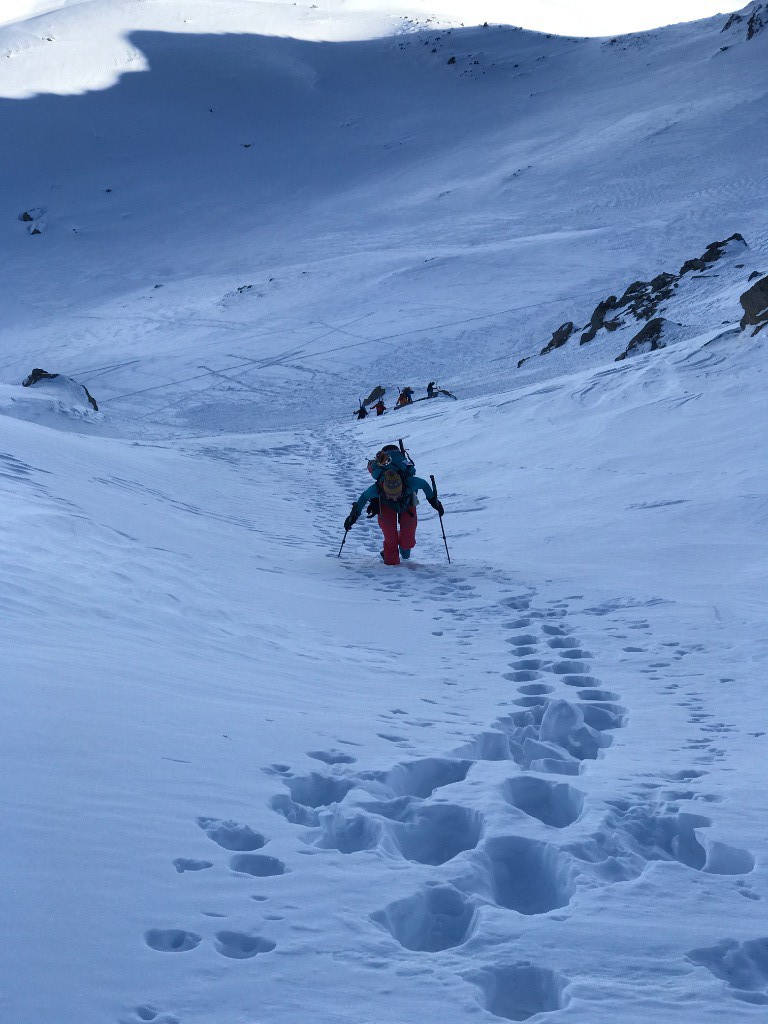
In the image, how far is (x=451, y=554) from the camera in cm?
821

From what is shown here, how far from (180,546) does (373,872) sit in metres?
5.12

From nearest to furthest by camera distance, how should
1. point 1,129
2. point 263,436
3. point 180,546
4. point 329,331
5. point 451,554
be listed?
point 180,546, point 451,554, point 263,436, point 329,331, point 1,129

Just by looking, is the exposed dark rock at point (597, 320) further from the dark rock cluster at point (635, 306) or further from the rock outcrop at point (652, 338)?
the rock outcrop at point (652, 338)

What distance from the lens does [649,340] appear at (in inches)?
653

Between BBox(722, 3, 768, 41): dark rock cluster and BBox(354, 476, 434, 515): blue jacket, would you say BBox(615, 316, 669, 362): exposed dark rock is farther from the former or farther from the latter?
BBox(722, 3, 768, 41): dark rock cluster

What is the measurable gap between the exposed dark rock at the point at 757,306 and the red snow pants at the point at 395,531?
6616mm

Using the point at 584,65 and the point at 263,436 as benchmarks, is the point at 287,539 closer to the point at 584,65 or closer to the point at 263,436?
the point at 263,436

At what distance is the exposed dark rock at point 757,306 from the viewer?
1202 centimetres

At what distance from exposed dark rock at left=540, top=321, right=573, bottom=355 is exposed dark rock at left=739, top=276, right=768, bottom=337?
30.3 feet

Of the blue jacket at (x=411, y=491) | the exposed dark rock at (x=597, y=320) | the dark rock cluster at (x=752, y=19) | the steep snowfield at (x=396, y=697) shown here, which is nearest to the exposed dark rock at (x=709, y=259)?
the steep snowfield at (x=396, y=697)

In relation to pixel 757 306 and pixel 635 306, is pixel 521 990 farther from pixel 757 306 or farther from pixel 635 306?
pixel 635 306

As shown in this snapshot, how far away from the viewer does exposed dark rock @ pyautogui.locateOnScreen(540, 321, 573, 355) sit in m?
21.9

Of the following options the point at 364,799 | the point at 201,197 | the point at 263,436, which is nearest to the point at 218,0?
the point at 201,197

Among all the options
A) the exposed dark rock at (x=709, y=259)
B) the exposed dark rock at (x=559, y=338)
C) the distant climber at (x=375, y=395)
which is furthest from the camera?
the exposed dark rock at (x=709, y=259)
